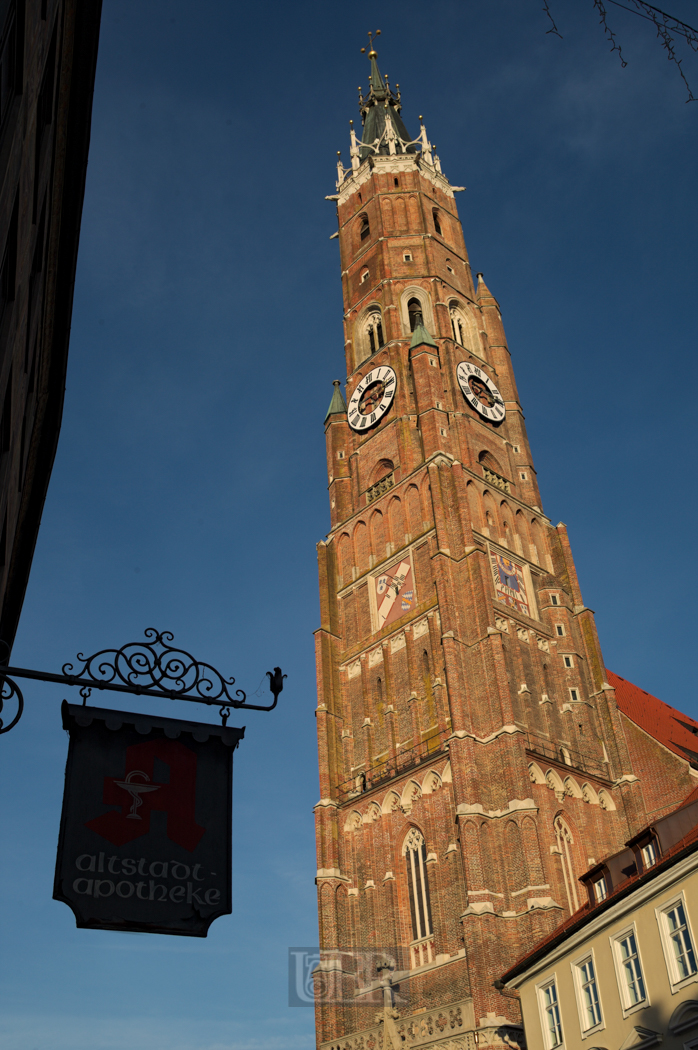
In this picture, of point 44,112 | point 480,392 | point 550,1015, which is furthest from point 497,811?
point 44,112

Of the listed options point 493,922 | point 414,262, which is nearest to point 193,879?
point 493,922

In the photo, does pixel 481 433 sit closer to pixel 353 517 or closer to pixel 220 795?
pixel 353 517

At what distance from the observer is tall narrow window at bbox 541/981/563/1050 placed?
→ 2280cm

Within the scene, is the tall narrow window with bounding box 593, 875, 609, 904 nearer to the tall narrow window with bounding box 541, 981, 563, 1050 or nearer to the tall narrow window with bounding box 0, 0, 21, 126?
the tall narrow window with bounding box 541, 981, 563, 1050

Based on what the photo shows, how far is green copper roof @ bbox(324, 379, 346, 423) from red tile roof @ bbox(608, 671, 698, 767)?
20.1m

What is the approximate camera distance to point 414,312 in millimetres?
52312

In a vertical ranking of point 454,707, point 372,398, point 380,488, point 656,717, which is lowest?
point 454,707

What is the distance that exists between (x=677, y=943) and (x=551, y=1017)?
19.9 feet

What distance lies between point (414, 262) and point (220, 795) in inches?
1944

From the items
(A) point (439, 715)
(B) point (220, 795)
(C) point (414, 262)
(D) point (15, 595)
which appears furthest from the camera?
(C) point (414, 262)

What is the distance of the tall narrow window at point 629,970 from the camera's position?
19750 mm

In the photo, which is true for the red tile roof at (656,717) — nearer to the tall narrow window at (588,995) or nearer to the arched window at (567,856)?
the arched window at (567,856)

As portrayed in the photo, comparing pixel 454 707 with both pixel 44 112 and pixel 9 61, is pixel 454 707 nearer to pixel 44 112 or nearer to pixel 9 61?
pixel 44 112

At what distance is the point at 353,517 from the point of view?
46062 millimetres
